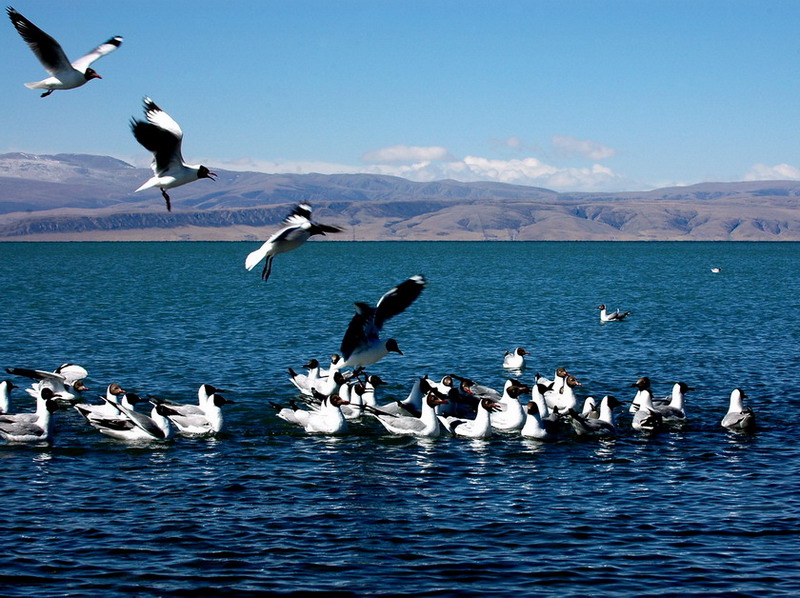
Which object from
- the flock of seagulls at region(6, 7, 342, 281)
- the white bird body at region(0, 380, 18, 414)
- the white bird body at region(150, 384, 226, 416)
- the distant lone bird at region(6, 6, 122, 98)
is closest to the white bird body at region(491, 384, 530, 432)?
the white bird body at region(150, 384, 226, 416)

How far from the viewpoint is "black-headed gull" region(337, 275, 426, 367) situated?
67.3ft

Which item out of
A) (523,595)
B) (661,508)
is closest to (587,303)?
(661,508)

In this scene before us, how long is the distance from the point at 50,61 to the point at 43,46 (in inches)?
10.6

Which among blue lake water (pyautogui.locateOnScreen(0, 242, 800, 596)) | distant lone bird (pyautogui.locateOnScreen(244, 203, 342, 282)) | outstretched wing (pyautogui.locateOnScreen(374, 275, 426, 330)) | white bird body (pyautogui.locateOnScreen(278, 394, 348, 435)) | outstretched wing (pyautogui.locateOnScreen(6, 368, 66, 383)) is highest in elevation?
distant lone bird (pyautogui.locateOnScreen(244, 203, 342, 282))

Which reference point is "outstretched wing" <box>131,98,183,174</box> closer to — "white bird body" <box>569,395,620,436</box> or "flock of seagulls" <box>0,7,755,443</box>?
"flock of seagulls" <box>0,7,755,443</box>

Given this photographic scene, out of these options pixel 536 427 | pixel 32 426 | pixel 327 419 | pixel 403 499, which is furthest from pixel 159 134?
pixel 536 427

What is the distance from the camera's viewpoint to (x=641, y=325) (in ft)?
182

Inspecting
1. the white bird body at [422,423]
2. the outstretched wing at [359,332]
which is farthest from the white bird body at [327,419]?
the outstretched wing at [359,332]

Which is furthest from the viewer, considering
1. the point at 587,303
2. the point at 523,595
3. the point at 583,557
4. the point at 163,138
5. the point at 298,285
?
the point at 298,285

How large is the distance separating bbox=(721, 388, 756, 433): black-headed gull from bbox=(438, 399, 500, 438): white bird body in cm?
573

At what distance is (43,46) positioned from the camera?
1716 cm

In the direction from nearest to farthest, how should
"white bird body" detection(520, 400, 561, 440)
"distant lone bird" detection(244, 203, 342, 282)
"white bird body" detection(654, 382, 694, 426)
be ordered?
"distant lone bird" detection(244, 203, 342, 282) → "white bird body" detection(520, 400, 561, 440) → "white bird body" detection(654, 382, 694, 426)

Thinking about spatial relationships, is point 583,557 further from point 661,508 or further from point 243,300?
point 243,300

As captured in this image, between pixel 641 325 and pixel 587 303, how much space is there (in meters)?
17.9
